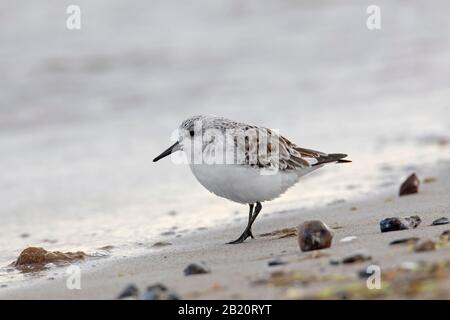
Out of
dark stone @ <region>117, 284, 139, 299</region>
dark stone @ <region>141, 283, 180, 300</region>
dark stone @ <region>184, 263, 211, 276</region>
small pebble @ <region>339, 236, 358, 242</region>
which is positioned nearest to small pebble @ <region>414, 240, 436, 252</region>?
small pebble @ <region>339, 236, 358, 242</region>

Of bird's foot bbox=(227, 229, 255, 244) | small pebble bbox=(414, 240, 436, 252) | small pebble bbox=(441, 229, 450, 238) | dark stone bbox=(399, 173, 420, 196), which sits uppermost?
dark stone bbox=(399, 173, 420, 196)

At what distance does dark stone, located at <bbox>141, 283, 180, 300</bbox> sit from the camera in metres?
4.63

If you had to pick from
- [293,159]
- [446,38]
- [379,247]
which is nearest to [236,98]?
[446,38]

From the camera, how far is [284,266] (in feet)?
16.7

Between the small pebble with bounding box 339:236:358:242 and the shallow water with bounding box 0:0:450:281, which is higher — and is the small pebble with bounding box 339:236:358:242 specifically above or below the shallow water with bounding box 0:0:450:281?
below

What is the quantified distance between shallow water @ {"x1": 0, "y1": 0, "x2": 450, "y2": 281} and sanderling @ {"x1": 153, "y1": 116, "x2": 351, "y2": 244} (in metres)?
1.06

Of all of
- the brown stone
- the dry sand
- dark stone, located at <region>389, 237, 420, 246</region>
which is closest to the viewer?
the dry sand

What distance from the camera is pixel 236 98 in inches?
512

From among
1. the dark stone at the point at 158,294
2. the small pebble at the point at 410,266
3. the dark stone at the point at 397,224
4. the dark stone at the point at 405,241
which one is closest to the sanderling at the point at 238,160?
the dark stone at the point at 397,224

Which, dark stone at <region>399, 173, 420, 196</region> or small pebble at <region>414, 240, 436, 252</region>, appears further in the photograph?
dark stone at <region>399, 173, 420, 196</region>

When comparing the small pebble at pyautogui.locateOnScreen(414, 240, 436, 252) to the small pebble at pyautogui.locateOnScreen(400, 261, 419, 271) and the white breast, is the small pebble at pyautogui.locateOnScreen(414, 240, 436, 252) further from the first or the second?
the white breast

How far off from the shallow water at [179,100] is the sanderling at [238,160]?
3.48ft

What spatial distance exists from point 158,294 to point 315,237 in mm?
1303
